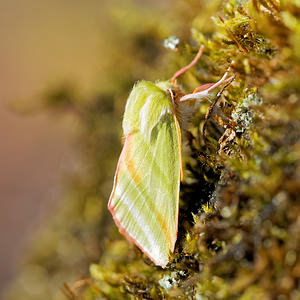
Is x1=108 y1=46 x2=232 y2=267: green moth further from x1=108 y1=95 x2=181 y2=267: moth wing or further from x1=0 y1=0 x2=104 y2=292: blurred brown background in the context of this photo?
x1=0 y1=0 x2=104 y2=292: blurred brown background

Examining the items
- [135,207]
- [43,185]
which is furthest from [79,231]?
[43,185]

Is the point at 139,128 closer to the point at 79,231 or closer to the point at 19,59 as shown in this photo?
the point at 79,231

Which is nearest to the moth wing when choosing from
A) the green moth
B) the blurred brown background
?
the green moth

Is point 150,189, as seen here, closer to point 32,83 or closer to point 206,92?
point 206,92

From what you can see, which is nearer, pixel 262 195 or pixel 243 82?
pixel 262 195

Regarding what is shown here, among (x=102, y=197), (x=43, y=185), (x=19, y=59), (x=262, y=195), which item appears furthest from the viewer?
(x=19, y=59)

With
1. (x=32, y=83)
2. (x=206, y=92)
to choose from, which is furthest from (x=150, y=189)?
(x=32, y=83)

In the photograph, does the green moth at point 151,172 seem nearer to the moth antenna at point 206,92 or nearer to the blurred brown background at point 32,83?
the moth antenna at point 206,92

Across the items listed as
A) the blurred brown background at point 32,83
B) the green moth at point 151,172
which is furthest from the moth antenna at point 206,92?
the blurred brown background at point 32,83
